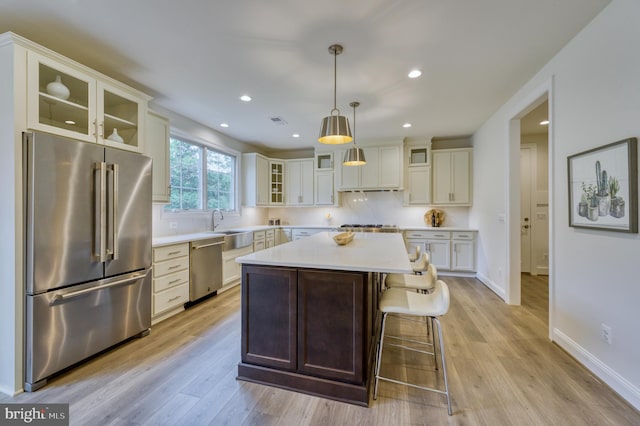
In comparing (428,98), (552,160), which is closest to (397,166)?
(428,98)

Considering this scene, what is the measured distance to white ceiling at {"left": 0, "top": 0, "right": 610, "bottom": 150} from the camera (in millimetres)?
1843

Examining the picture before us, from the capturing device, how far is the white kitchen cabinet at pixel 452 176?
498cm

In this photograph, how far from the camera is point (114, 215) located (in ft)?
7.45

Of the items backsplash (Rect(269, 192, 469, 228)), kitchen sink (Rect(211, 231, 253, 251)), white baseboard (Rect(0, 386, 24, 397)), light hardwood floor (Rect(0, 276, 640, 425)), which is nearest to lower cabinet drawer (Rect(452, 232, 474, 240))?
backsplash (Rect(269, 192, 469, 228))

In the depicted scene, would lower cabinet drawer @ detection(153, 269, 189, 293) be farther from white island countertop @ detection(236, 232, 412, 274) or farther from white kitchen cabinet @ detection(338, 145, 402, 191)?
white kitchen cabinet @ detection(338, 145, 402, 191)

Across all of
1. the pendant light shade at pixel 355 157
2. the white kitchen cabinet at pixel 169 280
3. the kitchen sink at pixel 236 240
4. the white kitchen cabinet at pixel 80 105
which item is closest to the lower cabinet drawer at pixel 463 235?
Result: the pendant light shade at pixel 355 157

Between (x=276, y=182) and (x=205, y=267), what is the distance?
283cm

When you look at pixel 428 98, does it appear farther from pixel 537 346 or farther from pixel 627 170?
pixel 537 346

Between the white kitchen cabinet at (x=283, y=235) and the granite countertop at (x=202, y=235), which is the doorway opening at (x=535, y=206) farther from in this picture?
the white kitchen cabinet at (x=283, y=235)

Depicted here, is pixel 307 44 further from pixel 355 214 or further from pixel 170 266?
pixel 355 214

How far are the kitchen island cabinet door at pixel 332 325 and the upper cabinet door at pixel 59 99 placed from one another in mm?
2161

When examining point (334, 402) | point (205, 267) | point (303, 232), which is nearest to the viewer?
point (334, 402)

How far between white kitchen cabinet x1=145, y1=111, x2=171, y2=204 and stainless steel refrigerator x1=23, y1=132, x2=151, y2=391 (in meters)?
0.62

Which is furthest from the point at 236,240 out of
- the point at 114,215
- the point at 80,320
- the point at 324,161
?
the point at 324,161
